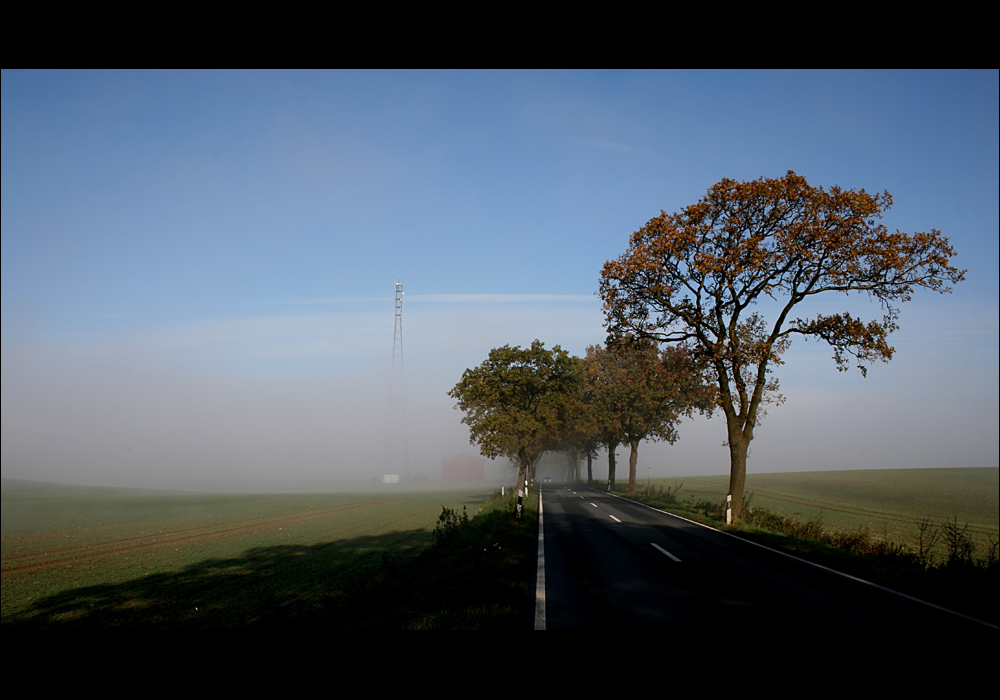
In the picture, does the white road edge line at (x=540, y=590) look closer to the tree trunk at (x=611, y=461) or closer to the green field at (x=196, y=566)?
the green field at (x=196, y=566)

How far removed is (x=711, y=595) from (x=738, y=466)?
13288 mm

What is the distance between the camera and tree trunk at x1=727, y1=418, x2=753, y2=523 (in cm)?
2064

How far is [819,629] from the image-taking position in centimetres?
694

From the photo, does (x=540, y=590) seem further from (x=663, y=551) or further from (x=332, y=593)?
(x=332, y=593)

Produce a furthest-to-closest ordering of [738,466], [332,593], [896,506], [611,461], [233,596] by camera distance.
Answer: [611,461]
[896,506]
[738,466]
[233,596]
[332,593]

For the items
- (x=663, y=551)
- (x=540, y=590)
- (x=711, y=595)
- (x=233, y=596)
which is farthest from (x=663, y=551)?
(x=233, y=596)

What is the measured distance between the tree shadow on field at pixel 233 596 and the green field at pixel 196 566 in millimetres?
48

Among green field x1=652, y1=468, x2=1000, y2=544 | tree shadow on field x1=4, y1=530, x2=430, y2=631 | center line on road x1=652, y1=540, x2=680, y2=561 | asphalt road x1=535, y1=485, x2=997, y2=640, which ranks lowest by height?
green field x1=652, y1=468, x2=1000, y2=544

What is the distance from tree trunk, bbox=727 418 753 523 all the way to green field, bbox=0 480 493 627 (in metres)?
13.3

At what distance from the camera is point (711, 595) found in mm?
8828

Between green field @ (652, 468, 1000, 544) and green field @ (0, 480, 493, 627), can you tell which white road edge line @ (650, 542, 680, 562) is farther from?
green field @ (0, 480, 493, 627)

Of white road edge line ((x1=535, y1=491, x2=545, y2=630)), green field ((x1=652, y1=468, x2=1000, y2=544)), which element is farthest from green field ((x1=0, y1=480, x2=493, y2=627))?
green field ((x1=652, y1=468, x2=1000, y2=544))
